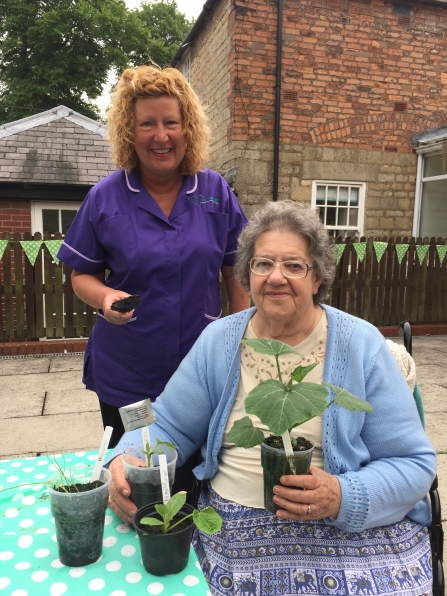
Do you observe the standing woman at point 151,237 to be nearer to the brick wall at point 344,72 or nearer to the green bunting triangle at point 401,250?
the green bunting triangle at point 401,250

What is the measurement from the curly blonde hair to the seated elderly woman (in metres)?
0.50

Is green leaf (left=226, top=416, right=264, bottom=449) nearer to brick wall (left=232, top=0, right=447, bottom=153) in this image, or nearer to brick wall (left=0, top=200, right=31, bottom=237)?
brick wall (left=0, top=200, right=31, bottom=237)

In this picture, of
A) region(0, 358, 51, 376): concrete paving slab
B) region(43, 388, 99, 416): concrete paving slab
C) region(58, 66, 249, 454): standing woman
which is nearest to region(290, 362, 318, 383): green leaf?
region(58, 66, 249, 454): standing woman

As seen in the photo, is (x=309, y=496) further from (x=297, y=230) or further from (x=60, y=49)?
(x=60, y=49)

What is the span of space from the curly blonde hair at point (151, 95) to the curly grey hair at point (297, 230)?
50 centimetres

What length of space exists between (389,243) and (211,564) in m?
6.99

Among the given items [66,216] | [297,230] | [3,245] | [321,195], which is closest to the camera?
[297,230]

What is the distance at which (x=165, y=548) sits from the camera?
1.07 m

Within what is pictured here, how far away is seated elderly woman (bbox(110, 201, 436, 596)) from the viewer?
1.37 meters

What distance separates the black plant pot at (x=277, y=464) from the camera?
44.8 inches

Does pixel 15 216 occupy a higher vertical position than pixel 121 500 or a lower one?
higher

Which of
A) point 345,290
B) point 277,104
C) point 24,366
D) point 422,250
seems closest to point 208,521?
point 24,366

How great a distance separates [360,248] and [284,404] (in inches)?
271

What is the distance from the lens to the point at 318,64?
29.1 feet
